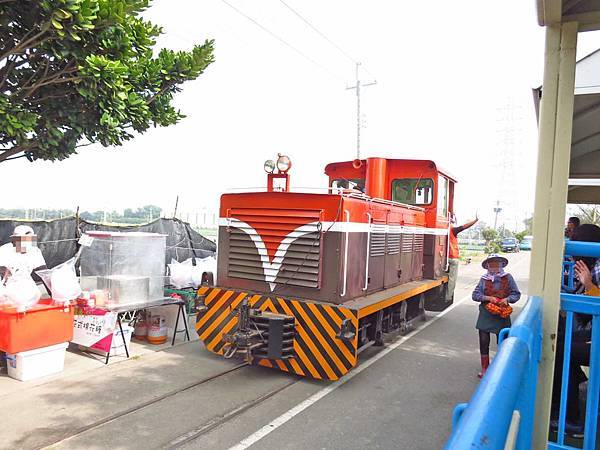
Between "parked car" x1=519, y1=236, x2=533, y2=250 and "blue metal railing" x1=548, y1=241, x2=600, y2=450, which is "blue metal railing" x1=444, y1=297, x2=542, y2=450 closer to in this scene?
"blue metal railing" x1=548, y1=241, x2=600, y2=450

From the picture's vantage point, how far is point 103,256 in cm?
641

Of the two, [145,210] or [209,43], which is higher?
[209,43]

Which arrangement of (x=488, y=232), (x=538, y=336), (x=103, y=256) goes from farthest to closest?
1. (x=488, y=232)
2. (x=103, y=256)
3. (x=538, y=336)

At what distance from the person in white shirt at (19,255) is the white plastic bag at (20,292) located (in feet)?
0.30

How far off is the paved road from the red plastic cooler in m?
0.50

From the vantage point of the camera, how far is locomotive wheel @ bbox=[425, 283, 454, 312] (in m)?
9.44

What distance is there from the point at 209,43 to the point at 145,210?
53.0ft

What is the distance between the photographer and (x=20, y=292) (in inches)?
203

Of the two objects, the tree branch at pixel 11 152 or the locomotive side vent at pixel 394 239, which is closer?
the tree branch at pixel 11 152

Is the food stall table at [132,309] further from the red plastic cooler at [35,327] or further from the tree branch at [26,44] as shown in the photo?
the tree branch at [26,44]

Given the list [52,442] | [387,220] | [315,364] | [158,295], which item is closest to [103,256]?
[158,295]

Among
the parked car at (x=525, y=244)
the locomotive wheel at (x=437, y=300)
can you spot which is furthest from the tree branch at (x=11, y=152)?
the parked car at (x=525, y=244)

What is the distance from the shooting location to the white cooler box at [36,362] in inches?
202

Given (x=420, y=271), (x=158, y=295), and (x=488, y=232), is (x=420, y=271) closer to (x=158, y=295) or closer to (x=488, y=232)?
(x=158, y=295)
